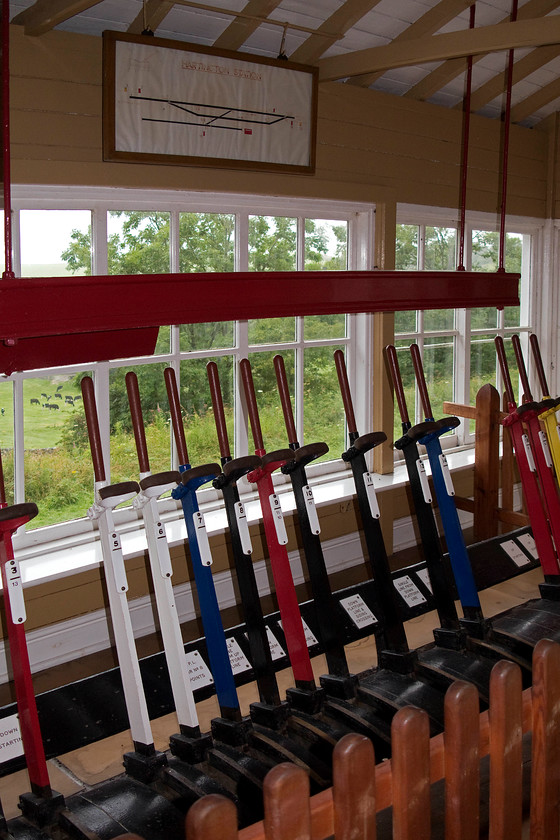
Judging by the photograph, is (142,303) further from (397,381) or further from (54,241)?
(54,241)

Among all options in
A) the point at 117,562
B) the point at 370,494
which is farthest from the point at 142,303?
the point at 370,494

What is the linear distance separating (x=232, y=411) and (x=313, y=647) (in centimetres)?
176

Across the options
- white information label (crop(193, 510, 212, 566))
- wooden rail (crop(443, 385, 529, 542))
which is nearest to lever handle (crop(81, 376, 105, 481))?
white information label (crop(193, 510, 212, 566))

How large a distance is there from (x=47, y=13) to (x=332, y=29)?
1.20 m

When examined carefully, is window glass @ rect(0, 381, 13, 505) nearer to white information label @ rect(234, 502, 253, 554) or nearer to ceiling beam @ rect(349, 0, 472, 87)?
white information label @ rect(234, 502, 253, 554)

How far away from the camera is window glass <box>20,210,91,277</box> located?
291cm

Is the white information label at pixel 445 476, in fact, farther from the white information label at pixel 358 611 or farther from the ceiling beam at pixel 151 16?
the ceiling beam at pixel 151 16

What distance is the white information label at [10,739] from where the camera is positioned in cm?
Result: 169

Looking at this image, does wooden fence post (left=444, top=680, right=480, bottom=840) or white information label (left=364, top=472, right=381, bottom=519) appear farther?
white information label (left=364, top=472, right=381, bottom=519)

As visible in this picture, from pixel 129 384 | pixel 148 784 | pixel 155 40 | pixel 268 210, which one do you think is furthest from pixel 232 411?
pixel 148 784

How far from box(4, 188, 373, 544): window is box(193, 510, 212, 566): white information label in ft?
3.98

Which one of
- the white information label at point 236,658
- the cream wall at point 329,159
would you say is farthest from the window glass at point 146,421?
the white information label at point 236,658

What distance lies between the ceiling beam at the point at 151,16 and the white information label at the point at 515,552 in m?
2.16

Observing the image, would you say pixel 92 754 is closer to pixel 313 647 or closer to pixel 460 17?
pixel 313 647
